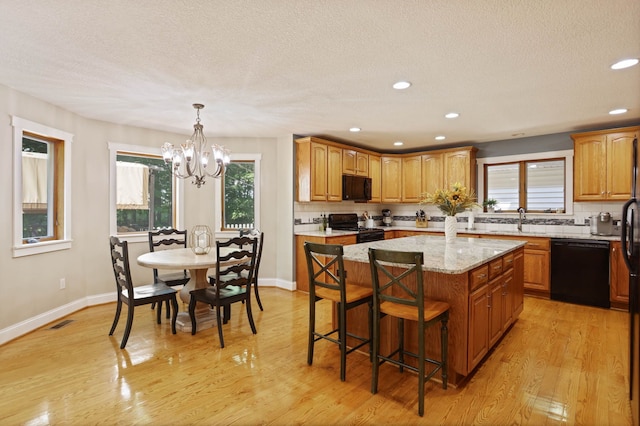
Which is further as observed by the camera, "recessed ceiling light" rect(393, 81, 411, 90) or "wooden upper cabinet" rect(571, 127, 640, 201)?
"wooden upper cabinet" rect(571, 127, 640, 201)

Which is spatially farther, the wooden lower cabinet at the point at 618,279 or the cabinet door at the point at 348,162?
the cabinet door at the point at 348,162

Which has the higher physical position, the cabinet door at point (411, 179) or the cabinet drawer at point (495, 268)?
the cabinet door at point (411, 179)

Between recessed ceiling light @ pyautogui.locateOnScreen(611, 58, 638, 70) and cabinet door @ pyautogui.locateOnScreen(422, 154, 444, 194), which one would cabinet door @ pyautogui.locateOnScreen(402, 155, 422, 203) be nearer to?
cabinet door @ pyautogui.locateOnScreen(422, 154, 444, 194)

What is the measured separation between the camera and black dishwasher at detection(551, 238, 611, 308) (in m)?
4.38

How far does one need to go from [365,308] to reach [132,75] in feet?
9.55

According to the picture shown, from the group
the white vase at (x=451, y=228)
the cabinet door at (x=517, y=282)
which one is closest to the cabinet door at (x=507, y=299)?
the cabinet door at (x=517, y=282)

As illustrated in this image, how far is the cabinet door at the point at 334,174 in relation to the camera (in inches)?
217

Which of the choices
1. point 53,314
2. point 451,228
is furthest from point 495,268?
point 53,314

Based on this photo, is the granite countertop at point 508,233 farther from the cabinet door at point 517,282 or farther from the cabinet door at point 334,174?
the cabinet door at point 517,282

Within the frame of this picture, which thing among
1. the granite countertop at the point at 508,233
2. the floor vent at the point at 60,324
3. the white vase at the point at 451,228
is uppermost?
the white vase at the point at 451,228

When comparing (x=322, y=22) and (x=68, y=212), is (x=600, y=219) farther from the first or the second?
(x=68, y=212)

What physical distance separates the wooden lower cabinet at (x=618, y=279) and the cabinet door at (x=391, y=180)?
Answer: 3.32 m

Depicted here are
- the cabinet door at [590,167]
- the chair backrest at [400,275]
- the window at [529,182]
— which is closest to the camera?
the chair backrest at [400,275]

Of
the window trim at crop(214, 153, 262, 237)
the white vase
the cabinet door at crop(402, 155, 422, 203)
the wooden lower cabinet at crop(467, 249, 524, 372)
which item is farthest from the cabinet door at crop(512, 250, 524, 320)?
the window trim at crop(214, 153, 262, 237)
